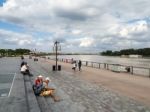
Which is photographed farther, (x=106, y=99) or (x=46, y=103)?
(x=106, y=99)

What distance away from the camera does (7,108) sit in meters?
10.3

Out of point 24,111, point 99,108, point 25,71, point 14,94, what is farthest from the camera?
point 25,71

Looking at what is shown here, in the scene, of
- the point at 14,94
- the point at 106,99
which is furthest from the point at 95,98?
the point at 14,94

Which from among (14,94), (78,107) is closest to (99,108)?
(78,107)

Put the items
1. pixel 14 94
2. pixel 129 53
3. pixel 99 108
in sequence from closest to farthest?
pixel 99 108
pixel 14 94
pixel 129 53

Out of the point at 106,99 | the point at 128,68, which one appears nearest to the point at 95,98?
the point at 106,99

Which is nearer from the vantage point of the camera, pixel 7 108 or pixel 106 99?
pixel 7 108

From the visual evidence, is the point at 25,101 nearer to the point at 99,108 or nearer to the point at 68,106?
the point at 68,106

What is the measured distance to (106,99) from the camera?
41.7 ft

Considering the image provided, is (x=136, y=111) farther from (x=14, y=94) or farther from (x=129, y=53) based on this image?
(x=129, y=53)

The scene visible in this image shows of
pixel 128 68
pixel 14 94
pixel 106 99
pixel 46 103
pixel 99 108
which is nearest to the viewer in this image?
pixel 99 108

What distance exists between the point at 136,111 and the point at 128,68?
21.2m

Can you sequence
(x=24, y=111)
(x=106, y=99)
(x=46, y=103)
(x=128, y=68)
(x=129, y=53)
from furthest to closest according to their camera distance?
(x=129, y=53) → (x=128, y=68) → (x=106, y=99) → (x=46, y=103) → (x=24, y=111)

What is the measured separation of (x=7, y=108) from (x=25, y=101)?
145cm
